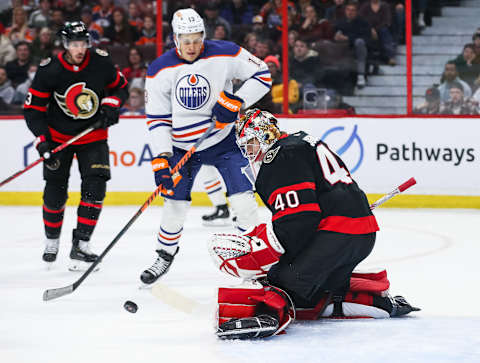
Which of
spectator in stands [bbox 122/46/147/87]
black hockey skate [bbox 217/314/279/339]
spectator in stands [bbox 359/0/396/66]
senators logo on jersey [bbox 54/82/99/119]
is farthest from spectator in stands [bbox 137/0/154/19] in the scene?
black hockey skate [bbox 217/314/279/339]

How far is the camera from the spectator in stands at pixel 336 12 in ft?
22.6

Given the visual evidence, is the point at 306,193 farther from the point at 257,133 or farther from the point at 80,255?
the point at 80,255

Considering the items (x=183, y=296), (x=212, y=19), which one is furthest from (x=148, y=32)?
(x=183, y=296)

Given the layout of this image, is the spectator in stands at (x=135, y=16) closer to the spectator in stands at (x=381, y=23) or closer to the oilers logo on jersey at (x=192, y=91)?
the spectator in stands at (x=381, y=23)

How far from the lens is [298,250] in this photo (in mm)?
2941

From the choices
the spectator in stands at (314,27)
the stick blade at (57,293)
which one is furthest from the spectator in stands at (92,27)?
the stick blade at (57,293)

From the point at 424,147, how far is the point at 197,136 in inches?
120

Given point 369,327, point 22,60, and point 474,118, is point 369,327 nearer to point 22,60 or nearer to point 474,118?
point 474,118

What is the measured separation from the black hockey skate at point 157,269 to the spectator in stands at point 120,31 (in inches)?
149

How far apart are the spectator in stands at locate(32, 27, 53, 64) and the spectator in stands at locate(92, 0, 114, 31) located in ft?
1.50

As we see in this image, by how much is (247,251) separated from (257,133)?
0.42 meters

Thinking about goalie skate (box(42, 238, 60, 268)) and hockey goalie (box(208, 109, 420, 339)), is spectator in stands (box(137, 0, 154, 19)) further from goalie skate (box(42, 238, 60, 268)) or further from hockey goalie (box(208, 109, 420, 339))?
hockey goalie (box(208, 109, 420, 339))

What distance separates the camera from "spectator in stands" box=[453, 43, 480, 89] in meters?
6.54

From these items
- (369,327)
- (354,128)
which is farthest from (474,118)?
(369,327)
